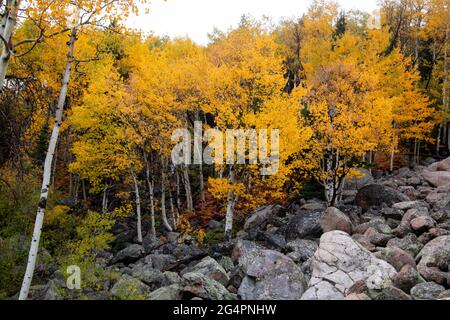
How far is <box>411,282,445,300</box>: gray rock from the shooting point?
901 centimetres

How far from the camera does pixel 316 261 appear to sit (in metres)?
10.9

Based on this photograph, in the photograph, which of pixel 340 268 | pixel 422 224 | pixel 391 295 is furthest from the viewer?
pixel 422 224

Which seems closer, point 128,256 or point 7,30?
point 7,30

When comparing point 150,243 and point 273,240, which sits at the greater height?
point 273,240

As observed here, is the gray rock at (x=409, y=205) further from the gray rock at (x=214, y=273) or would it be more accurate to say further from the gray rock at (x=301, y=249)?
the gray rock at (x=214, y=273)

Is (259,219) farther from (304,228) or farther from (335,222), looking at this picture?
(335,222)

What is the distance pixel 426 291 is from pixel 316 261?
281cm

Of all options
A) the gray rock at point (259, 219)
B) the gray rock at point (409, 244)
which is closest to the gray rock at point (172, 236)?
the gray rock at point (259, 219)

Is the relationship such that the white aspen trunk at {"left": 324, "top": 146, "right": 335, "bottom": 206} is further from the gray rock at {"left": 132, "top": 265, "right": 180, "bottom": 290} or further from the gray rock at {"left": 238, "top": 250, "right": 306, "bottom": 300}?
the gray rock at {"left": 132, "top": 265, "right": 180, "bottom": 290}

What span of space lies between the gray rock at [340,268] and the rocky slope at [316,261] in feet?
0.09

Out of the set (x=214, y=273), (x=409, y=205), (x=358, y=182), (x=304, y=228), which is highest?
(x=358, y=182)

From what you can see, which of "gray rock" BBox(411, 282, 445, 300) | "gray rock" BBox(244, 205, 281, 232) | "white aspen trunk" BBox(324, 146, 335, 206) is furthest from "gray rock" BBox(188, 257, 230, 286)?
"white aspen trunk" BBox(324, 146, 335, 206)

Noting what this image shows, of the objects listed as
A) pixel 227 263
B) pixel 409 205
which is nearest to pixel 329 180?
pixel 409 205
